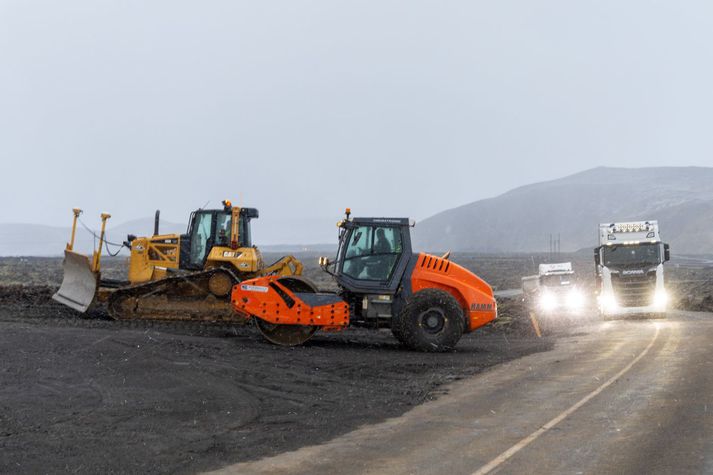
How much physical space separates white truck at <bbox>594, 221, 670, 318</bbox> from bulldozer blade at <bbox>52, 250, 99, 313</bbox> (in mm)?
20243

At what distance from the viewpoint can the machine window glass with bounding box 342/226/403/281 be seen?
20141 mm

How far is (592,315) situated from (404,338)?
20038 millimetres

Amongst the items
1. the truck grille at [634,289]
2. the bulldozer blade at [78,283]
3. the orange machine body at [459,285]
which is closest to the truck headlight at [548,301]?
the truck grille at [634,289]

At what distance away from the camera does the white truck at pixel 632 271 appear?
107 ft

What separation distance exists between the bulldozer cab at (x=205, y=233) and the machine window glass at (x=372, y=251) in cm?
478

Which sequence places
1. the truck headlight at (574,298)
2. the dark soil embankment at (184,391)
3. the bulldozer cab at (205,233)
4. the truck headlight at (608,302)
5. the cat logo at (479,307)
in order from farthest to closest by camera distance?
the truck headlight at (574,298), the truck headlight at (608,302), the bulldozer cab at (205,233), the cat logo at (479,307), the dark soil embankment at (184,391)

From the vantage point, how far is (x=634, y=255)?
108 ft

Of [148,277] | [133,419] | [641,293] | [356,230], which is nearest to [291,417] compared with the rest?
[133,419]

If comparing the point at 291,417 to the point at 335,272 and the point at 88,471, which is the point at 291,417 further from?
the point at 335,272

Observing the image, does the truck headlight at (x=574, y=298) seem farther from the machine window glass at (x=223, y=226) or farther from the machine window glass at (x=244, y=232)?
the machine window glass at (x=223, y=226)

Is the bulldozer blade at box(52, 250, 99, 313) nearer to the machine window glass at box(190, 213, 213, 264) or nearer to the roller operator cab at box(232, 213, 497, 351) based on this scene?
the machine window glass at box(190, 213, 213, 264)

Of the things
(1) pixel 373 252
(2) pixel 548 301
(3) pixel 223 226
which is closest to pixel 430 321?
(1) pixel 373 252

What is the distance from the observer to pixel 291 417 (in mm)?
12320

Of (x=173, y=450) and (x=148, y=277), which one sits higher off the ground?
(x=148, y=277)
